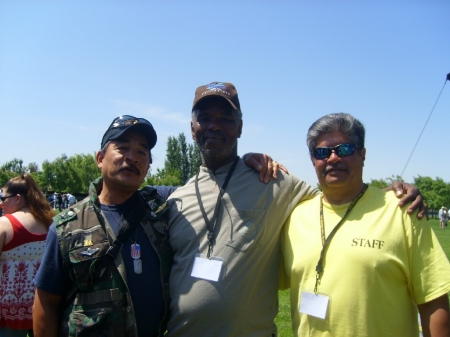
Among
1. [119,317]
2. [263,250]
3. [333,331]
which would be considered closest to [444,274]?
[333,331]

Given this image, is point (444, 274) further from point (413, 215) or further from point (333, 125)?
point (333, 125)

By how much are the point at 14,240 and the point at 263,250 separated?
3.13m

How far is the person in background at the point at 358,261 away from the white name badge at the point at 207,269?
21.3 inches

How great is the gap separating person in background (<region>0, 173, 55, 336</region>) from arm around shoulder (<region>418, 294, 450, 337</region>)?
3989 mm

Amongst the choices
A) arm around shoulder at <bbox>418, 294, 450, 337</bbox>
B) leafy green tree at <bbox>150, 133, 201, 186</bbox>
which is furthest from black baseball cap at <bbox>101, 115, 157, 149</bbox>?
leafy green tree at <bbox>150, 133, 201, 186</bbox>

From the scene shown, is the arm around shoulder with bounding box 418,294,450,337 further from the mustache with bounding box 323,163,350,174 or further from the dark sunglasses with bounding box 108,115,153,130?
the dark sunglasses with bounding box 108,115,153,130

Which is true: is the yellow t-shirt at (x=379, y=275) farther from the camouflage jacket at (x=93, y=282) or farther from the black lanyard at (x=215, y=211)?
the camouflage jacket at (x=93, y=282)

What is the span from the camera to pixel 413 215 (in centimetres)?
257

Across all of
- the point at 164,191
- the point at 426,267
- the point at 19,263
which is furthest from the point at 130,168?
the point at 19,263

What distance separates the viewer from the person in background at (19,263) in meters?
4.39


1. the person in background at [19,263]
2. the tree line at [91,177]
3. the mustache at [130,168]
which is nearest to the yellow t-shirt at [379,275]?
the mustache at [130,168]

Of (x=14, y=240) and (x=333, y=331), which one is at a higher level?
(x=14, y=240)

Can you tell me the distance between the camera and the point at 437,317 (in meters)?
2.42

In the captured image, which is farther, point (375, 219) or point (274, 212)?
point (274, 212)
